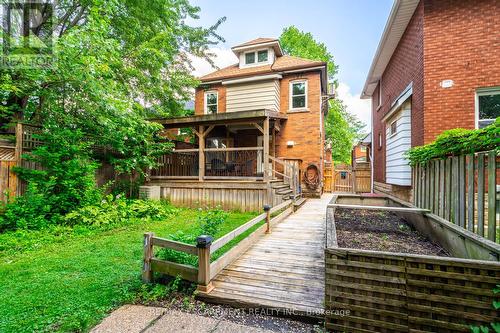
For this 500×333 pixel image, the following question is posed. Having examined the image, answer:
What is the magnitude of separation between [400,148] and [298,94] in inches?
239

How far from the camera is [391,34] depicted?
798 centimetres

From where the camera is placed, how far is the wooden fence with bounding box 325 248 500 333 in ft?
6.29

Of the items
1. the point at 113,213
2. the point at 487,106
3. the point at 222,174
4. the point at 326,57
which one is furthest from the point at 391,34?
the point at 326,57

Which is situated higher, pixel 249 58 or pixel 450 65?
pixel 249 58

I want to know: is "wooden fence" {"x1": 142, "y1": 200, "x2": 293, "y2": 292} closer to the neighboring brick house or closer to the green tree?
the neighboring brick house

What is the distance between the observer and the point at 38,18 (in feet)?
27.8

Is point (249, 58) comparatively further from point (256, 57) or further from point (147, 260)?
point (147, 260)

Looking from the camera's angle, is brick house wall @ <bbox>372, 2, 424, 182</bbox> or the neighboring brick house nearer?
the neighboring brick house

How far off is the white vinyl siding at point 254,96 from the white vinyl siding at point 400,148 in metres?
5.48

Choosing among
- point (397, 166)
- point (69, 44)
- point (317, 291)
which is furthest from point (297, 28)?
point (317, 291)

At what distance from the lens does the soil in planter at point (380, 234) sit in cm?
342

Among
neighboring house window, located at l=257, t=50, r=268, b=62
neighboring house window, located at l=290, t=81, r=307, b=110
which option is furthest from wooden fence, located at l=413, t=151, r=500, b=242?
neighboring house window, located at l=257, t=50, r=268, b=62

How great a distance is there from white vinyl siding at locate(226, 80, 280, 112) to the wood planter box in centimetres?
1034

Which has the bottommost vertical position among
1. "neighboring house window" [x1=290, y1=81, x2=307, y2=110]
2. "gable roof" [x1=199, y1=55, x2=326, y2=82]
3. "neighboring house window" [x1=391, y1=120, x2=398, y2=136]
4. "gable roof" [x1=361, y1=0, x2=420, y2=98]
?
"neighboring house window" [x1=391, y1=120, x2=398, y2=136]
